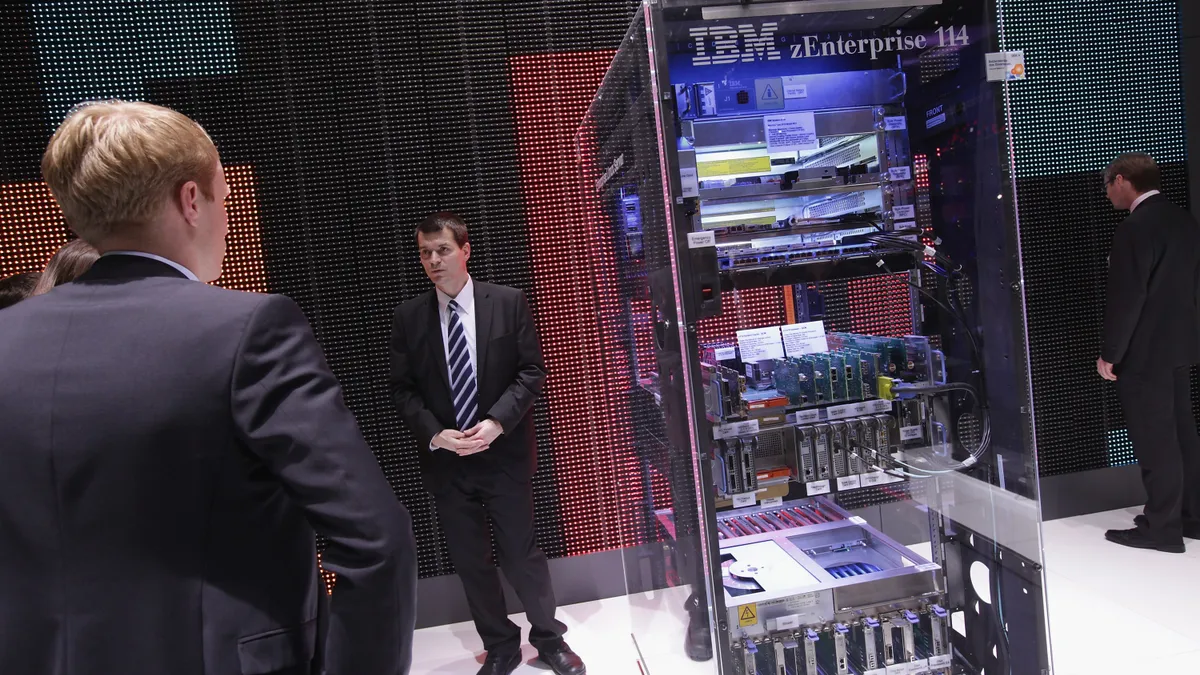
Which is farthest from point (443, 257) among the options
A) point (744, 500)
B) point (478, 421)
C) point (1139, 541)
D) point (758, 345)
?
point (1139, 541)

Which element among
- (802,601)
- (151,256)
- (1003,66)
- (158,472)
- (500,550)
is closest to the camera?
(158,472)

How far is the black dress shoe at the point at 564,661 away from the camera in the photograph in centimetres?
337

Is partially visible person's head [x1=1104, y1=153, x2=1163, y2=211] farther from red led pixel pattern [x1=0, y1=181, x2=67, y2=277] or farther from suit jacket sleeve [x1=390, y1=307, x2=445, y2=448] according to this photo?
red led pixel pattern [x1=0, y1=181, x2=67, y2=277]

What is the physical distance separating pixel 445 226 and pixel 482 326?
50 cm

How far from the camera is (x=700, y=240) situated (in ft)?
7.13

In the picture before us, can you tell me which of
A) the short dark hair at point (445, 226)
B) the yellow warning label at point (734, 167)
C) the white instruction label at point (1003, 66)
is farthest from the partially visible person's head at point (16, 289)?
the white instruction label at point (1003, 66)

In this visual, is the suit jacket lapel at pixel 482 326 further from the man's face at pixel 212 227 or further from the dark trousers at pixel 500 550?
the man's face at pixel 212 227

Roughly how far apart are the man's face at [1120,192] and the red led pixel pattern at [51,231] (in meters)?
4.69

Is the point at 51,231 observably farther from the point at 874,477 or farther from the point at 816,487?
the point at 874,477

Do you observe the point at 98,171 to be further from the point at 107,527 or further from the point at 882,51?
the point at 882,51

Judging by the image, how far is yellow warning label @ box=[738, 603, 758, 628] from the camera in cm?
247

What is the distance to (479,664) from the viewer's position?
3.59 metres

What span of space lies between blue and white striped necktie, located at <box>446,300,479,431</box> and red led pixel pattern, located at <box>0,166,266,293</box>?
119cm

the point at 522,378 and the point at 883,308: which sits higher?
the point at 883,308
